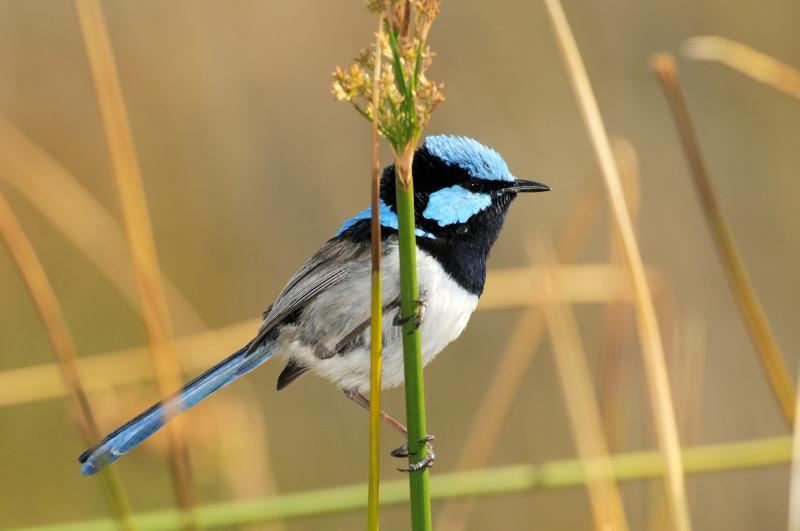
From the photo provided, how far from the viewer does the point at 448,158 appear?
2.57 m

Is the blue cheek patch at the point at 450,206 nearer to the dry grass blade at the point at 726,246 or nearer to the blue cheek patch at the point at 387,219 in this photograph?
the blue cheek patch at the point at 387,219

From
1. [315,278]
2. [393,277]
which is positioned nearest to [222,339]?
[315,278]

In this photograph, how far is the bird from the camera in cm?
247

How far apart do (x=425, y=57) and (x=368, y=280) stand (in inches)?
47.6

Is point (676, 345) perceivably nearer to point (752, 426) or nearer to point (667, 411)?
point (667, 411)

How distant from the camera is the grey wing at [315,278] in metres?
2.58

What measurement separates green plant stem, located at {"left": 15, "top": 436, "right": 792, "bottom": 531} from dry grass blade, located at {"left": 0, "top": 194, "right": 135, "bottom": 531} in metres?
0.39

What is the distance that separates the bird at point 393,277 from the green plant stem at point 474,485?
12.0 inches

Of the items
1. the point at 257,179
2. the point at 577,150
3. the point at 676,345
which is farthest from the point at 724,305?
the point at 676,345

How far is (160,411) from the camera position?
209cm

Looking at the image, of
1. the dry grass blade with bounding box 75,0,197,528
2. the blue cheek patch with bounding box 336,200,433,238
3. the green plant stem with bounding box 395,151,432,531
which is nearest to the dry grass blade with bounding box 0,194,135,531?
the dry grass blade with bounding box 75,0,197,528

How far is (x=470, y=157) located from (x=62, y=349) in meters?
1.13

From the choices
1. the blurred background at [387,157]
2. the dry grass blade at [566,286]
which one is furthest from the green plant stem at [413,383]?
the blurred background at [387,157]

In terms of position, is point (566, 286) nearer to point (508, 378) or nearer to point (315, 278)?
point (508, 378)
